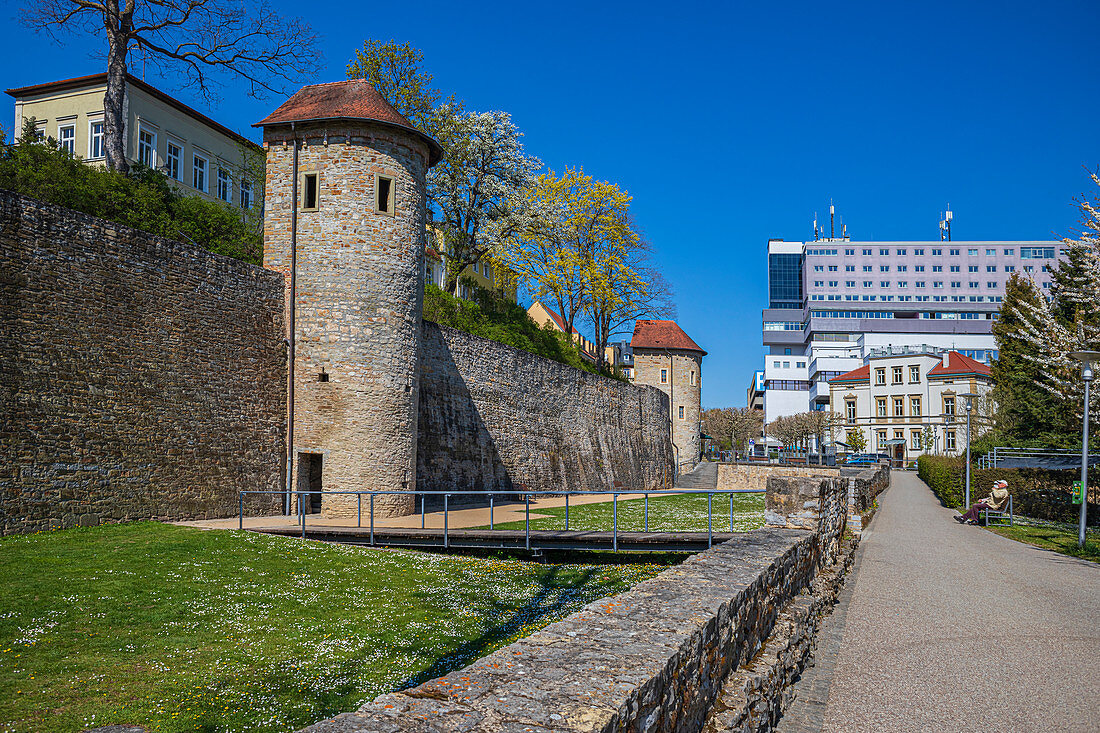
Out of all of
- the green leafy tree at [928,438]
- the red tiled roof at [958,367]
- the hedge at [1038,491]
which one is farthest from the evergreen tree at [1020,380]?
the red tiled roof at [958,367]

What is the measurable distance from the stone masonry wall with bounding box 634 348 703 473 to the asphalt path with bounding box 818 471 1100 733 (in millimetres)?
46207

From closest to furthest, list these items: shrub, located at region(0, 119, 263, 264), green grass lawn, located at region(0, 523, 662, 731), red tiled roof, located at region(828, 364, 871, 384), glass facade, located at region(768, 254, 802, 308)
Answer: green grass lawn, located at region(0, 523, 662, 731)
shrub, located at region(0, 119, 263, 264)
red tiled roof, located at region(828, 364, 871, 384)
glass facade, located at region(768, 254, 802, 308)

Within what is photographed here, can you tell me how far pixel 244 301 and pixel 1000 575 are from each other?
53.7ft

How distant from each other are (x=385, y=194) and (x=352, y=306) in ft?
10.6

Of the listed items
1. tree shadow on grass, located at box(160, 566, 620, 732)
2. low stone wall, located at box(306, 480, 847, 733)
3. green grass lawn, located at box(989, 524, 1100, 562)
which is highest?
low stone wall, located at box(306, 480, 847, 733)

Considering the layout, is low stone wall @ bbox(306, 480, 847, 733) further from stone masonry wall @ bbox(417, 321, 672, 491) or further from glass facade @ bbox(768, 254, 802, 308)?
glass facade @ bbox(768, 254, 802, 308)

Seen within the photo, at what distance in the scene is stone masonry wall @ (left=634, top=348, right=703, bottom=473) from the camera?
5959cm

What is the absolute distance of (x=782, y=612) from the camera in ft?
20.0

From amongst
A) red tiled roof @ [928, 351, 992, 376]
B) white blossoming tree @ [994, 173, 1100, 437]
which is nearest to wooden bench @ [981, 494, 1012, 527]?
white blossoming tree @ [994, 173, 1100, 437]

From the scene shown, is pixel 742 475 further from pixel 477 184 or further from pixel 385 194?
pixel 385 194

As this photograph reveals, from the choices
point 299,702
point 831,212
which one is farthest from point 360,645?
point 831,212

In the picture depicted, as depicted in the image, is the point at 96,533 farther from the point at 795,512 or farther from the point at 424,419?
the point at 795,512

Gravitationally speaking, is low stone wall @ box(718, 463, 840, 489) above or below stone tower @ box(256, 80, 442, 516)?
below

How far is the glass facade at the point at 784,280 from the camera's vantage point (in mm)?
127706
